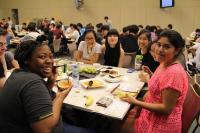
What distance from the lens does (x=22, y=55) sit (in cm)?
146

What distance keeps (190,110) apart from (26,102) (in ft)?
4.48

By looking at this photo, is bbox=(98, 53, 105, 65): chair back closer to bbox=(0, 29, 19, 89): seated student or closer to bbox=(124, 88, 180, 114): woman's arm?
bbox=(0, 29, 19, 89): seated student

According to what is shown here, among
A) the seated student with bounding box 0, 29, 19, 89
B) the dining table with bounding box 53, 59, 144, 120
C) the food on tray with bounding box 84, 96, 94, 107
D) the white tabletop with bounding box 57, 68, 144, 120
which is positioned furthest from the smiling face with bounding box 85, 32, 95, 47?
the food on tray with bounding box 84, 96, 94, 107

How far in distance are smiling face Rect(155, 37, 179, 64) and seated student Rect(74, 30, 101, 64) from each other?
80.5 inches

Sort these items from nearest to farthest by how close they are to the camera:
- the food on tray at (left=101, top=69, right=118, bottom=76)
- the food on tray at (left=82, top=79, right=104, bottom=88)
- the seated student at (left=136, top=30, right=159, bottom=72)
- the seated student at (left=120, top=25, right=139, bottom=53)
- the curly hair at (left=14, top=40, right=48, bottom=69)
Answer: the curly hair at (left=14, top=40, right=48, bottom=69) < the food on tray at (left=82, top=79, right=104, bottom=88) < the food on tray at (left=101, top=69, right=118, bottom=76) < the seated student at (left=136, top=30, right=159, bottom=72) < the seated student at (left=120, top=25, right=139, bottom=53)

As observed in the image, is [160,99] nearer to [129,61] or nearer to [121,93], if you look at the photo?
[121,93]

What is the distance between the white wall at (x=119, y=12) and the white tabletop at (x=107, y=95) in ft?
28.8

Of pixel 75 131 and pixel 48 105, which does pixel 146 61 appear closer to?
pixel 75 131

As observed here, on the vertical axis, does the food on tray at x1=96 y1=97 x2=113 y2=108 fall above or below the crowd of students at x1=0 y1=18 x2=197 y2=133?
below

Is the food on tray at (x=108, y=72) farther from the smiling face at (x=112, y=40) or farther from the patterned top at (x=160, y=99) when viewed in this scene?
the patterned top at (x=160, y=99)

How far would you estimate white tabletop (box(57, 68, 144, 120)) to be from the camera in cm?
199

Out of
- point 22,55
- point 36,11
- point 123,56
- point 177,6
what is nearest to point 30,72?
point 22,55

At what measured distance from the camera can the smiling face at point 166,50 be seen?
191 cm

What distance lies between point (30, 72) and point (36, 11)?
14.6 metres
